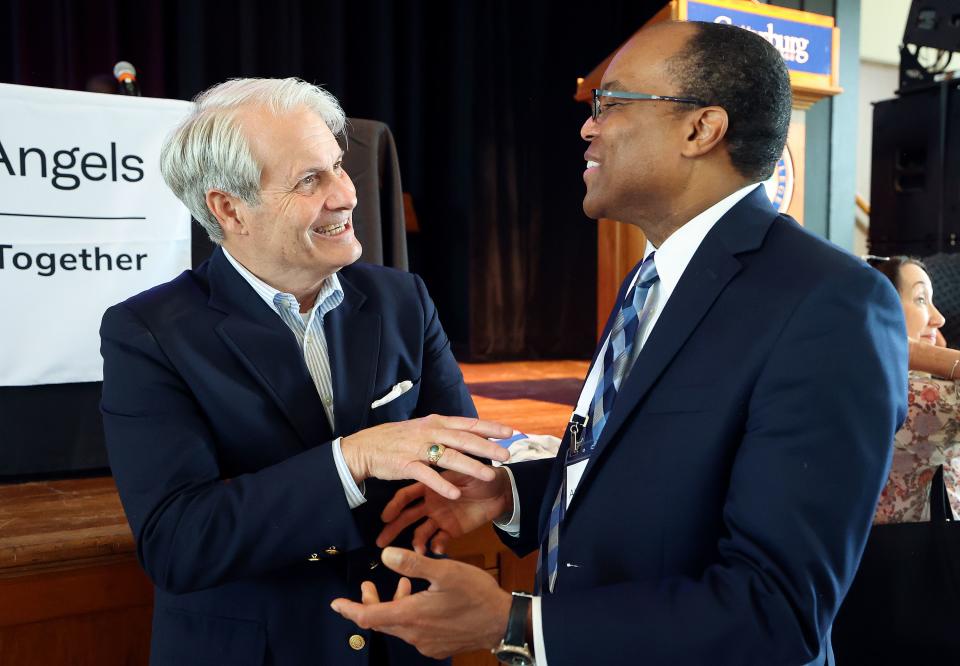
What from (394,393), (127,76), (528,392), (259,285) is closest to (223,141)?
(259,285)

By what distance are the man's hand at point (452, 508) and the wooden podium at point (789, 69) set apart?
6.58ft

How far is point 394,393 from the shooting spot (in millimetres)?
1229

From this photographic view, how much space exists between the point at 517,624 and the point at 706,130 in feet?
2.11

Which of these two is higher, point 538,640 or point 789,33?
point 789,33

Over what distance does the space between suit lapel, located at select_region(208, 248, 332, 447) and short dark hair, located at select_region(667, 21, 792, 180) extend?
0.67 m

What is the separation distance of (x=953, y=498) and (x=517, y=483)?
141 cm

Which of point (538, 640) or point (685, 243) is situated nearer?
point (538, 640)

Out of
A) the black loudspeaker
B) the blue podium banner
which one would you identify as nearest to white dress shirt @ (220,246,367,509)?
the blue podium banner

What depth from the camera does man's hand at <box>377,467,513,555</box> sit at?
117 centimetres

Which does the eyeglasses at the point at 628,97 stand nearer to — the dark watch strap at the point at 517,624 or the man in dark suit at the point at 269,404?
the man in dark suit at the point at 269,404

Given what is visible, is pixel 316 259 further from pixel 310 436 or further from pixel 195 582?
pixel 195 582

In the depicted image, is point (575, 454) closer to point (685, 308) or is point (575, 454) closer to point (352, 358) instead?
point (685, 308)

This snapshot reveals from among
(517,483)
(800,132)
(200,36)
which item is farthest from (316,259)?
(200,36)

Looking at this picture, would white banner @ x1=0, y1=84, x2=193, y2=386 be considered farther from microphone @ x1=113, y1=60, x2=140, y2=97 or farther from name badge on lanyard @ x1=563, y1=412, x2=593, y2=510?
name badge on lanyard @ x1=563, y1=412, x2=593, y2=510
